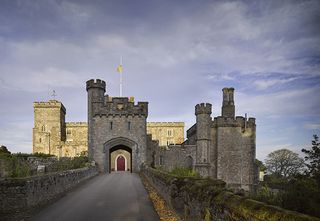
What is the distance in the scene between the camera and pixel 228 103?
3984cm

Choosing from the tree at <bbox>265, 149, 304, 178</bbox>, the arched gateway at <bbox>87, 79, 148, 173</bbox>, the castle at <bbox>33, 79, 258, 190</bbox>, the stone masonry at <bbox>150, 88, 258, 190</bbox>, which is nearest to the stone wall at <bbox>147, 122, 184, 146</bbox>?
the castle at <bbox>33, 79, 258, 190</bbox>

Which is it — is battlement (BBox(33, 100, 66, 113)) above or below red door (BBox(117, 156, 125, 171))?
above

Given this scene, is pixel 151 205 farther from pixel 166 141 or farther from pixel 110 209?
pixel 166 141

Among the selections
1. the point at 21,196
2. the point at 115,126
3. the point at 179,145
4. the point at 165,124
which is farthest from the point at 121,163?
the point at 21,196

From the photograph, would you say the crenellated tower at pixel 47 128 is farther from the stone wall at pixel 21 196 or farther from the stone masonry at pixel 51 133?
the stone wall at pixel 21 196

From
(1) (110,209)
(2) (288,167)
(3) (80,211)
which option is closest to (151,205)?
(1) (110,209)

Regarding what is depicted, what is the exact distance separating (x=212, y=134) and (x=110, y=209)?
29000 millimetres

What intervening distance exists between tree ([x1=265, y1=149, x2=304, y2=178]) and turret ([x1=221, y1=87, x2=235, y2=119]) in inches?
617

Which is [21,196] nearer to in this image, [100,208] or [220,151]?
[100,208]

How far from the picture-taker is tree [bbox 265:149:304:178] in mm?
47312

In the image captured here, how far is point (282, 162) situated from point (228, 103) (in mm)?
17392

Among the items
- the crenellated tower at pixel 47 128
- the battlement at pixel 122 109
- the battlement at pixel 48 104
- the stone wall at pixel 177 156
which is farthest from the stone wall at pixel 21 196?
the battlement at pixel 48 104

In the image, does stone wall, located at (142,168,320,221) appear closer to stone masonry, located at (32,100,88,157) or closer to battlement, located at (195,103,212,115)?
battlement, located at (195,103,212,115)

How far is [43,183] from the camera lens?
10.2m
